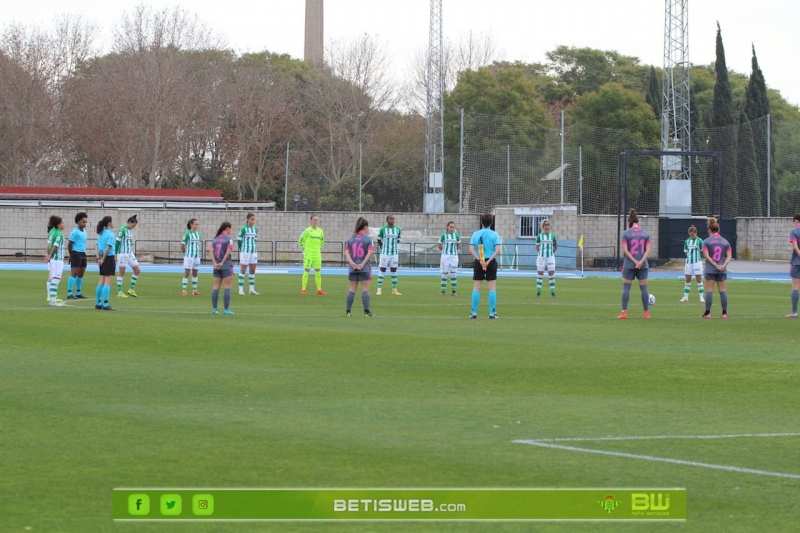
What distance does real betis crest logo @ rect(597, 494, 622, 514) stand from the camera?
680cm

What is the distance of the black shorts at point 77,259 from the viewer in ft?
82.4

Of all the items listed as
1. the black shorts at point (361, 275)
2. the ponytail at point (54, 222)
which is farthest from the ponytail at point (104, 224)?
the black shorts at point (361, 275)

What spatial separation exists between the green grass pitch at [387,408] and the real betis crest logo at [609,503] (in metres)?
0.15

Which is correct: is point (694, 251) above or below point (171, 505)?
above

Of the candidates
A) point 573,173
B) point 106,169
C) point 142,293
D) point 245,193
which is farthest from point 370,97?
point 142,293

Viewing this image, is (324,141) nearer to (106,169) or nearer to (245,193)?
(245,193)

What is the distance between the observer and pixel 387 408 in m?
10.8

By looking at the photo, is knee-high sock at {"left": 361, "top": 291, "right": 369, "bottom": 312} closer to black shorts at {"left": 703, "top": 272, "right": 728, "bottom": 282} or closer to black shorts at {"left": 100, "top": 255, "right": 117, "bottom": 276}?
black shorts at {"left": 100, "top": 255, "right": 117, "bottom": 276}

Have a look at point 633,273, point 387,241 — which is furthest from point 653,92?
point 633,273

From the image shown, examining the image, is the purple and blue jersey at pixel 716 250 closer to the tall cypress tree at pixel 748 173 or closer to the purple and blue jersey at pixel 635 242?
the purple and blue jersey at pixel 635 242

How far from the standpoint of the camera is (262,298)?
27391mm

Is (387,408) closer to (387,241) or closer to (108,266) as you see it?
(108,266)

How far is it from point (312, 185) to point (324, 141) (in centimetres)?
335

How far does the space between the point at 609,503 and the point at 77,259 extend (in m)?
20.4
